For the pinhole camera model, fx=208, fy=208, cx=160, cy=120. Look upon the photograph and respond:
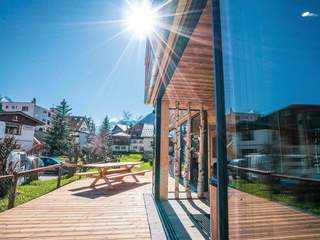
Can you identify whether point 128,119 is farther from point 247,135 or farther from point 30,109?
point 247,135

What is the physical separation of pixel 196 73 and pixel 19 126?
21553 millimetres

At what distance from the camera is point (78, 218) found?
3.96m

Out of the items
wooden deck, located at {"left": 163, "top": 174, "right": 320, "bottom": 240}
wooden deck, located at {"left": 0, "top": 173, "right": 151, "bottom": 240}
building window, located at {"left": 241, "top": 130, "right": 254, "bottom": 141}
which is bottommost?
wooden deck, located at {"left": 0, "top": 173, "right": 151, "bottom": 240}

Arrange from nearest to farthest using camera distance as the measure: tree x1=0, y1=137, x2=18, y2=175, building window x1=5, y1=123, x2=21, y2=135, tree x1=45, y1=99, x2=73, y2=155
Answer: tree x1=0, y1=137, x2=18, y2=175
building window x1=5, y1=123, x2=21, y2=135
tree x1=45, y1=99, x2=73, y2=155

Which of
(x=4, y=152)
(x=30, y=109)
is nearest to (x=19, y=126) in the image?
(x=4, y=152)

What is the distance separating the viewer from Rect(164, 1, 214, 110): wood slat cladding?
2564 mm

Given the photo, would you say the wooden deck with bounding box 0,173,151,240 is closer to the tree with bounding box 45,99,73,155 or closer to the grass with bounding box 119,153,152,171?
the grass with bounding box 119,153,152,171

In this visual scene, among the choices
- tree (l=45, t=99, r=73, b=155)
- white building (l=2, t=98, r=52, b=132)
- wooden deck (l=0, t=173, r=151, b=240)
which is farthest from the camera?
white building (l=2, t=98, r=52, b=132)

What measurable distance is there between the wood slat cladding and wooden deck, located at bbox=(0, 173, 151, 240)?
2.78 meters

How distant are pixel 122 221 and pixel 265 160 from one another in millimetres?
3494

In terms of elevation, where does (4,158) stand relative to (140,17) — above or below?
below

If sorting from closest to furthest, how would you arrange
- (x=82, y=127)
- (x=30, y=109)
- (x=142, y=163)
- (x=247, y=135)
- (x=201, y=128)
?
(x=247, y=135), (x=201, y=128), (x=142, y=163), (x=30, y=109), (x=82, y=127)

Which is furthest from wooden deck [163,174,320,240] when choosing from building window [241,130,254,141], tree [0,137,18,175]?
tree [0,137,18,175]

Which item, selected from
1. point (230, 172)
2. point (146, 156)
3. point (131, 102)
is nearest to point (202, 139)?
point (230, 172)
